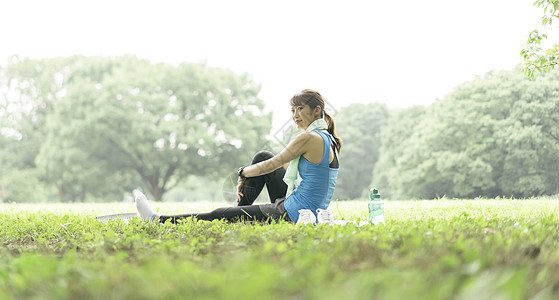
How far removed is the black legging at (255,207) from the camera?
472 centimetres

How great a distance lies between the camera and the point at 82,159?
1018 inches

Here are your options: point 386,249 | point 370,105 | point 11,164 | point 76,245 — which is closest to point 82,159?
point 11,164

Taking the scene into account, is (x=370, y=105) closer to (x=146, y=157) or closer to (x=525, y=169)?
(x=525, y=169)

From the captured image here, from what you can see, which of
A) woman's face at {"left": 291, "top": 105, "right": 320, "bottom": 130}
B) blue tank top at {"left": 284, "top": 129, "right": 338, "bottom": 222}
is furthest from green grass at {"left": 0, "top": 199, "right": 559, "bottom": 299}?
woman's face at {"left": 291, "top": 105, "right": 320, "bottom": 130}

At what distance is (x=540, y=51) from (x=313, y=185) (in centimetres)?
544

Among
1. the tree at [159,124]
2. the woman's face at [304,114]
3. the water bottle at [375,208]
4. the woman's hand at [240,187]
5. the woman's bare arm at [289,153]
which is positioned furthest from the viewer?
the tree at [159,124]

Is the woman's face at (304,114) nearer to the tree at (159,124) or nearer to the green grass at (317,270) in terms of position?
the green grass at (317,270)

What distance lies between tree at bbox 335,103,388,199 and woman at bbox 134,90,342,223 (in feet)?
94.3

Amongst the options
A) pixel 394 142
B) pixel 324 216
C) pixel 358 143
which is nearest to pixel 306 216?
pixel 324 216

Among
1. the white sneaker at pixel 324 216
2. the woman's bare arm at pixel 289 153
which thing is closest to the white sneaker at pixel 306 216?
the white sneaker at pixel 324 216

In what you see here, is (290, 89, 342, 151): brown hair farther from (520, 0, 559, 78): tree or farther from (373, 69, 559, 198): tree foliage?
(373, 69, 559, 198): tree foliage

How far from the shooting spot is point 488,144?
78.7ft

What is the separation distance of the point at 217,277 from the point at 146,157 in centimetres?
2592

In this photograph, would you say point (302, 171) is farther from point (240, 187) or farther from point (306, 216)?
point (240, 187)
